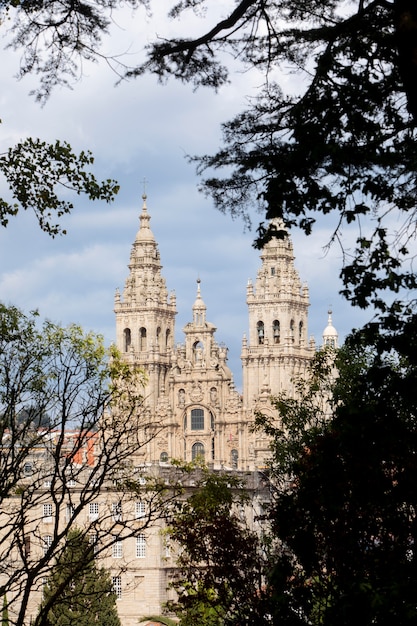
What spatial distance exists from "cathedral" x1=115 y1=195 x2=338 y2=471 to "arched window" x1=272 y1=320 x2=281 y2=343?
0.31 feet

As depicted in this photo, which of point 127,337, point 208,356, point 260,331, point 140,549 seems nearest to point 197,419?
point 208,356

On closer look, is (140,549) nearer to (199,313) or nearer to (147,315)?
(199,313)

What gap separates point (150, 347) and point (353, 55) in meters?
116

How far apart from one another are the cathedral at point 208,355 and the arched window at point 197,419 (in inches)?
3.6

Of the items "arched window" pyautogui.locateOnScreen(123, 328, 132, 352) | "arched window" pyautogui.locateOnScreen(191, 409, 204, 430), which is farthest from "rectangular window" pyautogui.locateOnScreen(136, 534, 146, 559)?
"arched window" pyautogui.locateOnScreen(123, 328, 132, 352)

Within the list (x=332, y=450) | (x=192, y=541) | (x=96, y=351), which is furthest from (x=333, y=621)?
(x=192, y=541)

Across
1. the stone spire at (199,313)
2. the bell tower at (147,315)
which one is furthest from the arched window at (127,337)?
the stone spire at (199,313)

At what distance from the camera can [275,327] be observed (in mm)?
127750

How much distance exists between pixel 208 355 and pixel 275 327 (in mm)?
8252

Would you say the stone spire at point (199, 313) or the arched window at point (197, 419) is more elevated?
the stone spire at point (199, 313)

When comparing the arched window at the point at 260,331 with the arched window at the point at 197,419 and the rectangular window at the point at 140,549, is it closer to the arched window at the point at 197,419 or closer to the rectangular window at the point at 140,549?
the arched window at the point at 197,419

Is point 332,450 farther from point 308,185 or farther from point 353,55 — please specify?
point 353,55

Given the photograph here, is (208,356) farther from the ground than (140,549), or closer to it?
farther from the ground

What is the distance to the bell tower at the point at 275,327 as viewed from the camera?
124312 mm
